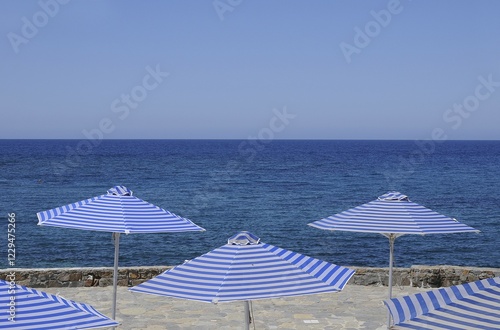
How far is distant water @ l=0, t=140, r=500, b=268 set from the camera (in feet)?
97.5

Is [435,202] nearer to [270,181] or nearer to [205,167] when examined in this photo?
[270,181]

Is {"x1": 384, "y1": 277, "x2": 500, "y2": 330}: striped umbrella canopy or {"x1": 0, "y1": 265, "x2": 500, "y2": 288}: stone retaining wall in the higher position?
{"x1": 384, "y1": 277, "x2": 500, "y2": 330}: striped umbrella canopy

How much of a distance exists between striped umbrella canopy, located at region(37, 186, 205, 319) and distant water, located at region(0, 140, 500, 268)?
18.3m

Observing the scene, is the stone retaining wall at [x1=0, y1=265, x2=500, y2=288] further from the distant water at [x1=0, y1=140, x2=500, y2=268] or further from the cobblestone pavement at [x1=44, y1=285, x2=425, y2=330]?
the distant water at [x1=0, y1=140, x2=500, y2=268]

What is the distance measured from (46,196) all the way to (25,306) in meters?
49.6

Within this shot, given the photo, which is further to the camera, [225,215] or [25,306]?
[225,215]

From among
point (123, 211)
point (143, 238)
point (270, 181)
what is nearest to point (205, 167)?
point (270, 181)

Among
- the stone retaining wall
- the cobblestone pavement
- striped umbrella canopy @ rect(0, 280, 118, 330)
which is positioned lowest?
the cobblestone pavement

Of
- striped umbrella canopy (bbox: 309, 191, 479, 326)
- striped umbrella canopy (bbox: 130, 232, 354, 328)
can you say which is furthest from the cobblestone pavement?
striped umbrella canopy (bbox: 130, 232, 354, 328)

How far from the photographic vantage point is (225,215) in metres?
44.0

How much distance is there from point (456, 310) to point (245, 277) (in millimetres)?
A: 2325

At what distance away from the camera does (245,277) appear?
7.00m

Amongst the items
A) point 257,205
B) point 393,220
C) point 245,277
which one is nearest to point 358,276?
point 393,220

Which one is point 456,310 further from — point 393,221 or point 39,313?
point 393,221
